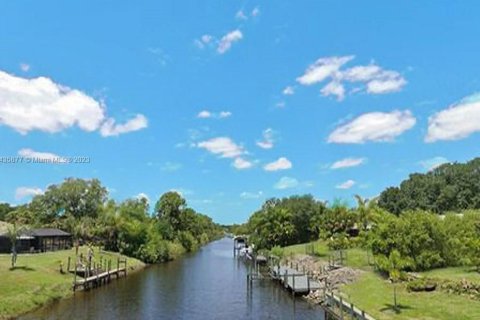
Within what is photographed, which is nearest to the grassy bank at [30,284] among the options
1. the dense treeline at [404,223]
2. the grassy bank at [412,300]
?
the grassy bank at [412,300]

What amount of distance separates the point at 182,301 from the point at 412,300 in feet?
75.2

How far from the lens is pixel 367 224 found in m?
75.2

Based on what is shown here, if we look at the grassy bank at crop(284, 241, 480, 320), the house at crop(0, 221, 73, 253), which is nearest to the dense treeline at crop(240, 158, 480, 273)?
the grassy bank at crop(284, 241, 480, 320)

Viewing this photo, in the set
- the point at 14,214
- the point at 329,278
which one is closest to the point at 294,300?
the point at 329,278

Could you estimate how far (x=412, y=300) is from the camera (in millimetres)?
35062

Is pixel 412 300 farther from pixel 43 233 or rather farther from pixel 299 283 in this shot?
pixel 43 233

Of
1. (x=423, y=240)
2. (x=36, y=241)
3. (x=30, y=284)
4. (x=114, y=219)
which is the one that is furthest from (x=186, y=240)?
(x=423, y=240)

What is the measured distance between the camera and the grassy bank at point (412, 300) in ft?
99.9

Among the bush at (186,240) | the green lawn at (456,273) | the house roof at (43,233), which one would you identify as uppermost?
the house roof at (43,233)

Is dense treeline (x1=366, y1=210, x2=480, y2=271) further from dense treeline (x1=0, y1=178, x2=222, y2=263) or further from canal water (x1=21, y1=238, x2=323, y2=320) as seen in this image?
dense treeline (x1=0, y1=178, x2=222, y2=263)

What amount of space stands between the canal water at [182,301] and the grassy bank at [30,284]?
1.25 m

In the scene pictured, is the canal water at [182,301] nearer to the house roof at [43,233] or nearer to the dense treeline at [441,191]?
the house roof at [43,233]

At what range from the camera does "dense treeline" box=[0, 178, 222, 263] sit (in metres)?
90.0

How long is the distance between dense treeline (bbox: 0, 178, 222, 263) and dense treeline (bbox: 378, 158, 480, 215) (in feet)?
209
